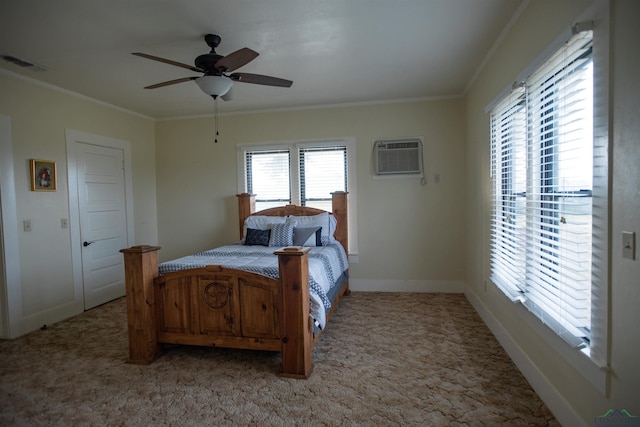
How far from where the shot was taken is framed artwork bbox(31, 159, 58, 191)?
3.41 meters

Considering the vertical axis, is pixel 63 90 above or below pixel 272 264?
above

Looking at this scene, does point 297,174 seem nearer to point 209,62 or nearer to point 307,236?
point 307,236

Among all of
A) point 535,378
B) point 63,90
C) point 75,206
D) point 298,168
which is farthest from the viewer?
point 298,168

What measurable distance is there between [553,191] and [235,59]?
7.32ft

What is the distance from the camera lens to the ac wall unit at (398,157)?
4340 mm

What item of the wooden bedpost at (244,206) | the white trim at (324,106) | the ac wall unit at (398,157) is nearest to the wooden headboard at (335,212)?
the wooden bedpost at (244,206)

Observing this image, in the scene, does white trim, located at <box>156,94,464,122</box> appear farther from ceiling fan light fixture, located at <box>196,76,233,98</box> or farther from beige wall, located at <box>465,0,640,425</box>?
ceiling fan light fixture, located at <box>196,76,233,98</box>

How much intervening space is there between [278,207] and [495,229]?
269cm

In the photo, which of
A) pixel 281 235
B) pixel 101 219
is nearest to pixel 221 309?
pixel 281 235

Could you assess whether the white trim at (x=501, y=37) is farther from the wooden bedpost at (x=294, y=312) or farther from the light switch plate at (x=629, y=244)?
the wooden bedpost at (x=294, y=312)

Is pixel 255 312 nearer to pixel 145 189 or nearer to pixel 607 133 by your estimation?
pixel 607 133

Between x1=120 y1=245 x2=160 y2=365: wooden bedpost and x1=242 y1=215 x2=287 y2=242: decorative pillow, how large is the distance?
1715mm

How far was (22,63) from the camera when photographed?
3004 mm

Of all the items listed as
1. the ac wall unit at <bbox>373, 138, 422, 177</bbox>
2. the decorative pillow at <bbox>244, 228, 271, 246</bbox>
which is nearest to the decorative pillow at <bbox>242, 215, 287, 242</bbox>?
the decorative pillow at <bbox>244, 228, 271, 246</bbox>
